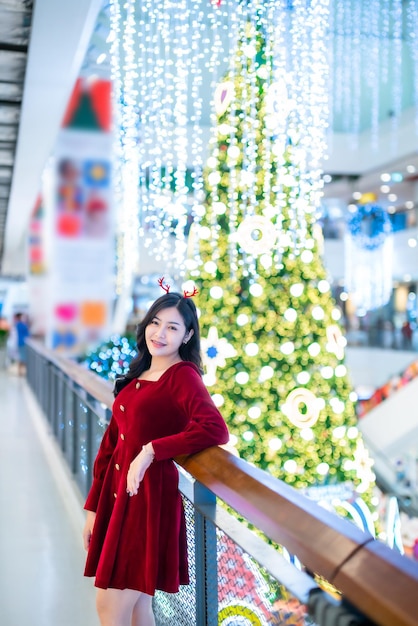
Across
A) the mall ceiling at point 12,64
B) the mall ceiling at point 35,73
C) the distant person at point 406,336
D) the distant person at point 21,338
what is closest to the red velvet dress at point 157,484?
the mall ceiling at point 35,73

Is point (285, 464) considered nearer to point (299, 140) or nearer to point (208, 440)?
point (299, 140)

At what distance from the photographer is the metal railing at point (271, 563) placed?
935 millimetres

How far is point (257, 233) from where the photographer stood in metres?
4.99

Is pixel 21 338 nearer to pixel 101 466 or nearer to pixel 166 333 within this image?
pixel 101 466

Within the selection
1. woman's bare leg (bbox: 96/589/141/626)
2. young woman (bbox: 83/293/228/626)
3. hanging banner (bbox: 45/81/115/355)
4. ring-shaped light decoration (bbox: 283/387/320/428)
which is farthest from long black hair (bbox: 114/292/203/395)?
hanging banner (bbox: 45/81/115/355)

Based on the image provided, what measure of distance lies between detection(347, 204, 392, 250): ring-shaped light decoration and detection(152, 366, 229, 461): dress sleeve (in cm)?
1752

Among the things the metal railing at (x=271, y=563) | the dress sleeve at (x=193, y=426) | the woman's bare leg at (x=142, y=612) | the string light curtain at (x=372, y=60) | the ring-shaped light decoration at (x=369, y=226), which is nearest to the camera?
the metal railing at (x=271, y=563)

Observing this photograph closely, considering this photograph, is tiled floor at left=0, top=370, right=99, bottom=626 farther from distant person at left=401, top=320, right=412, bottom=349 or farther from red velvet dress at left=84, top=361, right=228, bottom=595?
distant person at left=401, top=320, right=412, bottom=349

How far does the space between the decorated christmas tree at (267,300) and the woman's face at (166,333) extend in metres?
3.05

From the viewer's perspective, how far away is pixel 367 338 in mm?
18875

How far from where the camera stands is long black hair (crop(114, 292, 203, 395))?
2.00 metres

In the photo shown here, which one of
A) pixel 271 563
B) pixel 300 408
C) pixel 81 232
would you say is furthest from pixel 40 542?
pixel 81 232

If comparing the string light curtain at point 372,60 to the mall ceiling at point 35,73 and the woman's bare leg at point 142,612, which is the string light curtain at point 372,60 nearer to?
the mall ceiling at point 35,73

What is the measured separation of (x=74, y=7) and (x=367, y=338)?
16.1 meters
